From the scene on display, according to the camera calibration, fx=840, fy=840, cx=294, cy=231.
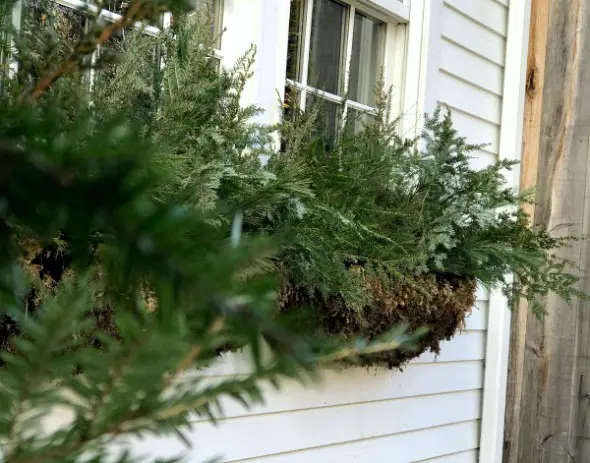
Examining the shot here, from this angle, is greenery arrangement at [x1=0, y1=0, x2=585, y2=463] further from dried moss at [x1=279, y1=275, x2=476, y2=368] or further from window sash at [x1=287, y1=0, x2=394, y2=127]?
window sash at [x1=287, y1=0, x2=394, y2=127]

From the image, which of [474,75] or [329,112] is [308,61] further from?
[474,75]

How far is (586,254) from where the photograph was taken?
11.0ft

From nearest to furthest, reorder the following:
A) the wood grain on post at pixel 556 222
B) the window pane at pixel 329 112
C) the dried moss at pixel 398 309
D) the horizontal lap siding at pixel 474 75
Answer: the dried moss at pixel 398 309 < the window pane at pixel 329 112 < the horizontal lap siding at pixel 474 75 < the wood grain on post at pixel 556 222

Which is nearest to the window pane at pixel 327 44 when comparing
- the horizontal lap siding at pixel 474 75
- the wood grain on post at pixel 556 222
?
the horizontal lap siding at pixel 474 75

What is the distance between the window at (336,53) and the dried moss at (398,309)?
53cm

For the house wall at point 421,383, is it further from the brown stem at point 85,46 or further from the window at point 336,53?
the brown stem at point 85,46

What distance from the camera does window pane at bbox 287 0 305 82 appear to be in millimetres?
2473

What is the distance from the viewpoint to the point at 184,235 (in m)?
0.32

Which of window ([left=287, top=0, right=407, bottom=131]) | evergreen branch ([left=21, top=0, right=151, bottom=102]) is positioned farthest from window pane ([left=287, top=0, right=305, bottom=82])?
evergreen branch ([left=21, top=0, right=151, bottom=102])

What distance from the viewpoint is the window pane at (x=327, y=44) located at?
2.57 meters

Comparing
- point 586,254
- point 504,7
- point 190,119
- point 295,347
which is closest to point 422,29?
point 504,7

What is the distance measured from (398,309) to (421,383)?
2.40 ft

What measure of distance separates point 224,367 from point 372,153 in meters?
0.65

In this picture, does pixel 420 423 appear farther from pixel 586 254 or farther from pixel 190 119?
pixel 190 119
